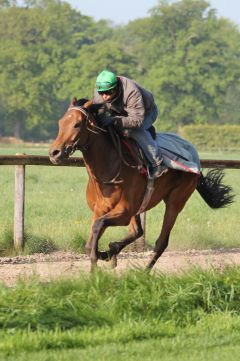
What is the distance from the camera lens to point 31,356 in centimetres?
625

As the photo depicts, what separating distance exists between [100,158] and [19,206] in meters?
2.79

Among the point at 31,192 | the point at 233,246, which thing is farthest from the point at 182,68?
the point at 233,246

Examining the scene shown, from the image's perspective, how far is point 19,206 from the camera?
12.3 metres

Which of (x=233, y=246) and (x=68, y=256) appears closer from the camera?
(x=68, y=256)

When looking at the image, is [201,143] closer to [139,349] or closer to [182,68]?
[182,68]

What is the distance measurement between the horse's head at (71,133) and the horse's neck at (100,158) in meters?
0.16

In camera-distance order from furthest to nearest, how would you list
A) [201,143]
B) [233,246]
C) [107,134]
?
[201,143]
[233,246]
[107,134]

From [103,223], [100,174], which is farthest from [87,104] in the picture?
[103,223]

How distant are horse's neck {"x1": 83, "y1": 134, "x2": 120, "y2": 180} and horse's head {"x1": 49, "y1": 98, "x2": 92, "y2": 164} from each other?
0.16 meters

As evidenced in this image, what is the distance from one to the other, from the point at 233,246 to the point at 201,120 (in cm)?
8246

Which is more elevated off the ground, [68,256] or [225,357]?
[225,357]

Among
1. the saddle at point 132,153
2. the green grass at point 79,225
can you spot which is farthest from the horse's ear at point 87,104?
A: the green grass at point 79,225

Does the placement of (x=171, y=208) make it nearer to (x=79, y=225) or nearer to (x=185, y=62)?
(x=79, y=225)

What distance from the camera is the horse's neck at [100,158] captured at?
973cm
